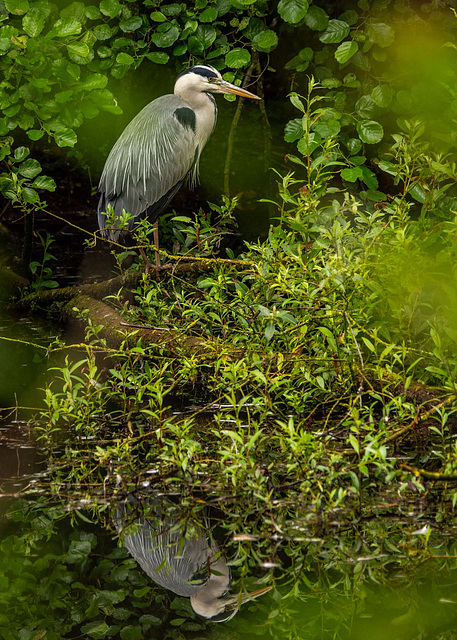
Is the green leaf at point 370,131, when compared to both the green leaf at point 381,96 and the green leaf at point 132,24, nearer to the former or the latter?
the green leaf at point 381,96

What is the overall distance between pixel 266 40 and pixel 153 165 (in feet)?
2.89

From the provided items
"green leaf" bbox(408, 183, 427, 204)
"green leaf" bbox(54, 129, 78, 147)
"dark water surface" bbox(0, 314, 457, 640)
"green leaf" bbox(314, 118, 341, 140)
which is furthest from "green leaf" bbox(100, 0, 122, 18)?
"dark water surface" bbox(0, 314, 457, 640)

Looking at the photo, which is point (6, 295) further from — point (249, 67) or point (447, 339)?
point (447, 339)

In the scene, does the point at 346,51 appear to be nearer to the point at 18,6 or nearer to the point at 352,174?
the point at 352,174

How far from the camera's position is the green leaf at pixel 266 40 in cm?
443

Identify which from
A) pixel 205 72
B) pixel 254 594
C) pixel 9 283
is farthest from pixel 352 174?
pixel 254 594

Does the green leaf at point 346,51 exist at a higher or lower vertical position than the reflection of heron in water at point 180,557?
higher

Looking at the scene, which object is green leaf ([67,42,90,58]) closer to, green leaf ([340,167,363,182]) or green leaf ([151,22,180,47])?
green leaf ([151,22,180,47])

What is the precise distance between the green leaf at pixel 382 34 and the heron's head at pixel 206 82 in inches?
29.8

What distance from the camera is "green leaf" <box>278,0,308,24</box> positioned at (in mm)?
4113

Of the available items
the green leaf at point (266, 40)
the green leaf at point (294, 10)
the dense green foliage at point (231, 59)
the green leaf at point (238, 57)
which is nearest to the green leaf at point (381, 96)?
the dense green foliage at point (231, 59)

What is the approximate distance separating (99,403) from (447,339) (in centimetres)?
114

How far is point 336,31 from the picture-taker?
415 cm

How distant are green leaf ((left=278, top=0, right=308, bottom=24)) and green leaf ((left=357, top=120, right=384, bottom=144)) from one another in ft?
1.91
